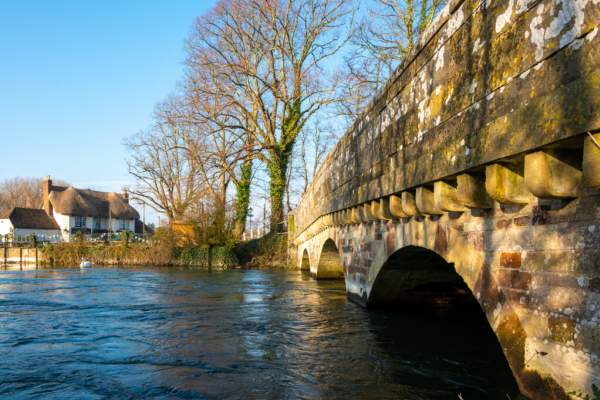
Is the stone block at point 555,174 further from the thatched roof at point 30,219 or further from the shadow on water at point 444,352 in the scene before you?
the thatched roof at point 30,219

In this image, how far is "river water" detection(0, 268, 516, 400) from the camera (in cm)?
507

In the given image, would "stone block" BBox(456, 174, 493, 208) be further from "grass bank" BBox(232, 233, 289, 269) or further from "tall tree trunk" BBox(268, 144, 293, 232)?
"grass bank" BBox(232, 233, 289, 269)

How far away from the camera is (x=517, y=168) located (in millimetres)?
3551

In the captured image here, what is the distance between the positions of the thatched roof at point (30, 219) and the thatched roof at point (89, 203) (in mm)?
1463

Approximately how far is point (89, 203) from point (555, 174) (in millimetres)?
58887

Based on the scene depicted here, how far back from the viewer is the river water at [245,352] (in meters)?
5.07

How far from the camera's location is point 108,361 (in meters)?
6.14

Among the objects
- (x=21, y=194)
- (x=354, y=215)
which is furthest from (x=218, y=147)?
(x=21, y=194)

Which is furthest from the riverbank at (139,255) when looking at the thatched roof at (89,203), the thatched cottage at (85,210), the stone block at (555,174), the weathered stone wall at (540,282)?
the stone block at (555,174)

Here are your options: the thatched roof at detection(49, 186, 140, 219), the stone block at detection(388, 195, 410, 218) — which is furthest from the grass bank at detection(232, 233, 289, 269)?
the thatched roof at detection(49, 186, 140, 219)

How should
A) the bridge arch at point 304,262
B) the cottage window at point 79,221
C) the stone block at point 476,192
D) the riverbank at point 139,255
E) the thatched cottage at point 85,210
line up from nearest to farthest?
the stone block at point 476,192 < the bridge arch at point 304,262 < the riverbank at point 139,255 < the thatched cottage at point 85,210 < the cottage window at point 79,221

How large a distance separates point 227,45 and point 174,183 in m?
13.9

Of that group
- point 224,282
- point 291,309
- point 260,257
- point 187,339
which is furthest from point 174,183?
point 187,339

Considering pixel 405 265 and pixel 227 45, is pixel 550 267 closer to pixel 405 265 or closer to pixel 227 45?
pixel 405 265
